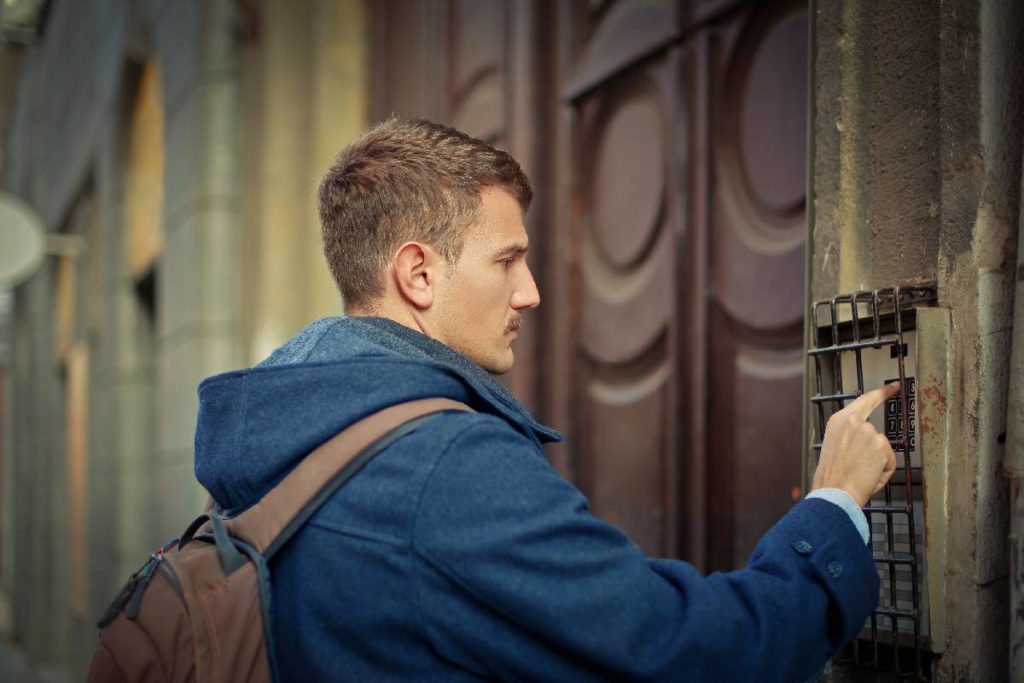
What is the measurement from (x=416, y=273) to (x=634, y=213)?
5.29ft

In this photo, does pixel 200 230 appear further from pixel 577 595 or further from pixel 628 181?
pixel 577 595

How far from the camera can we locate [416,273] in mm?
1813

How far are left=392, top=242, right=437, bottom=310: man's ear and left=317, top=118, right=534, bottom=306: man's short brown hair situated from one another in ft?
0.05

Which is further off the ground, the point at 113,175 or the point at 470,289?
the point at 113,175

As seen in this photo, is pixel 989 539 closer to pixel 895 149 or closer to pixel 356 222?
pixel 895 149

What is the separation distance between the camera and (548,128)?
377 cm

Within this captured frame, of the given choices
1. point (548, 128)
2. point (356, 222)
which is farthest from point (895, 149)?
point (548, 128)

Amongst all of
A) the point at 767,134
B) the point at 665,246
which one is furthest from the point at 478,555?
the point at 665,246

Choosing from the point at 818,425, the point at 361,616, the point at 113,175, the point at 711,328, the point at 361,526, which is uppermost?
the point at 113,175

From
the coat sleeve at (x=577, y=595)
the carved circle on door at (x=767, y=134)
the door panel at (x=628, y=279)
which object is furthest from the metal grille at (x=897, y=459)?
the door panel at (x=628, y=279)

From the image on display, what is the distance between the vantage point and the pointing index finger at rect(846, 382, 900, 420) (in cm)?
172

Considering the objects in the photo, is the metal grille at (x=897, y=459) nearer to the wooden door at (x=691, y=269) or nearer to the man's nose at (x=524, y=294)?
the man's nose at (x=524, y=294)

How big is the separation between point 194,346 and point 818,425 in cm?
406

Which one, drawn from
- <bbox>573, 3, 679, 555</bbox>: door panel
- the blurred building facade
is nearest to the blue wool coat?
the blurred building facade
